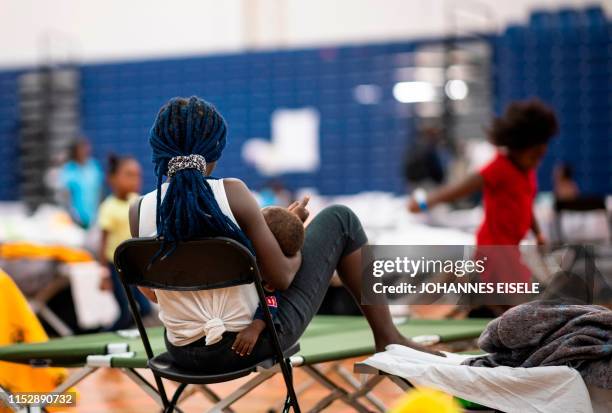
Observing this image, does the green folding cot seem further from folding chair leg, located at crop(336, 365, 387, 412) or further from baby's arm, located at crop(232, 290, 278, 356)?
baby's arm, located at crop(232, 290, 278, 356)

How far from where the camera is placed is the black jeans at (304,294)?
2.62 metres

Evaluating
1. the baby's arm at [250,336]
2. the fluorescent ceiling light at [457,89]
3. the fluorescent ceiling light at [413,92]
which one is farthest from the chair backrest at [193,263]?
the fluorescent ceiling light at [413,92]

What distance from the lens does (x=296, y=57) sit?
41.3 feet

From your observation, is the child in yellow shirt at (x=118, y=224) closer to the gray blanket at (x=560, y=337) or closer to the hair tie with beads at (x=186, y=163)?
the hair tie with beads at (x=186, y=163)

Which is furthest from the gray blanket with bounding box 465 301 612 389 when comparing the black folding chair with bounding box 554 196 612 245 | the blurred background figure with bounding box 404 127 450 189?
the blurred background figure with bounding box 404 127 450 189

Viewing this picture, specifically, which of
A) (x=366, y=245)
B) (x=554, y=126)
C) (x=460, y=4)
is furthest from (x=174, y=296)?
(x=460, y=4)

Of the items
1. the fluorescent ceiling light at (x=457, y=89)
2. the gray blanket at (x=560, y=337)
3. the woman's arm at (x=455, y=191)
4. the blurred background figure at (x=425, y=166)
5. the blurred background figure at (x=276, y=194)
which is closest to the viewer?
the gray blanket at (x=560, y=337)

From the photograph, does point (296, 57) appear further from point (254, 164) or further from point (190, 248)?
point (190, 248)

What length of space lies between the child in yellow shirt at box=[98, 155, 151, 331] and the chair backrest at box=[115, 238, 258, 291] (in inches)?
116

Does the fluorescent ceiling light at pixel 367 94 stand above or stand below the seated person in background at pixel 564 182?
above

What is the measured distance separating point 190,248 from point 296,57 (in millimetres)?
10278

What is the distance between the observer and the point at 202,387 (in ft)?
11.0

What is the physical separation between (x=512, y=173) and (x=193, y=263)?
198cm

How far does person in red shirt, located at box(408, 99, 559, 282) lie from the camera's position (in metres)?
4.09
